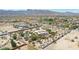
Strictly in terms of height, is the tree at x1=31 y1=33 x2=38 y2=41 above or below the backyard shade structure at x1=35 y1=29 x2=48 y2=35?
below

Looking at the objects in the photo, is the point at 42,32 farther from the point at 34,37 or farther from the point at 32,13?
the point at 32,13

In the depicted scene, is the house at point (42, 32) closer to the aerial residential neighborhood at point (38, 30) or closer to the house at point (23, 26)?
the aerial residential neighborhood at point (38, 30)

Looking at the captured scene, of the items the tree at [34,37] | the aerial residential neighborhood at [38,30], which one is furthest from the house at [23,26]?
the tree at [34,37]

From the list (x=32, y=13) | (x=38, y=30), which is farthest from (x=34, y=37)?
(x=32, y=13)

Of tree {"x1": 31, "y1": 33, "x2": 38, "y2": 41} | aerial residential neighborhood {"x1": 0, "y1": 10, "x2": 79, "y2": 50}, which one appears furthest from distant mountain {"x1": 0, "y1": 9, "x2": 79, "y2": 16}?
tree {"x1": 31, "y1": 33, "x2": 38, "y2": 41}

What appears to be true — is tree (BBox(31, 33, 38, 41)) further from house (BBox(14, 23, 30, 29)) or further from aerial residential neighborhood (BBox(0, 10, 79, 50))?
house (BBox(14, 23, 30, 29))
